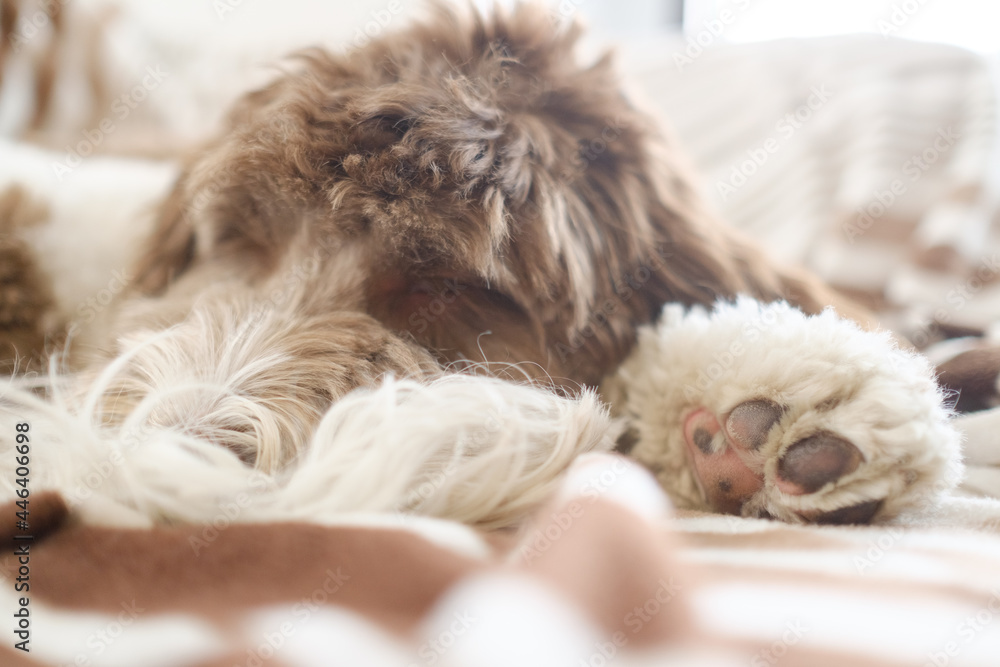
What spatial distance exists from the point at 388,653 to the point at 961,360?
50.7 inches

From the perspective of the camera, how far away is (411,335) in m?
1.14

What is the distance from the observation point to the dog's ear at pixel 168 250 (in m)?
1.40

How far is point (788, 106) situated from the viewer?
232 cm
